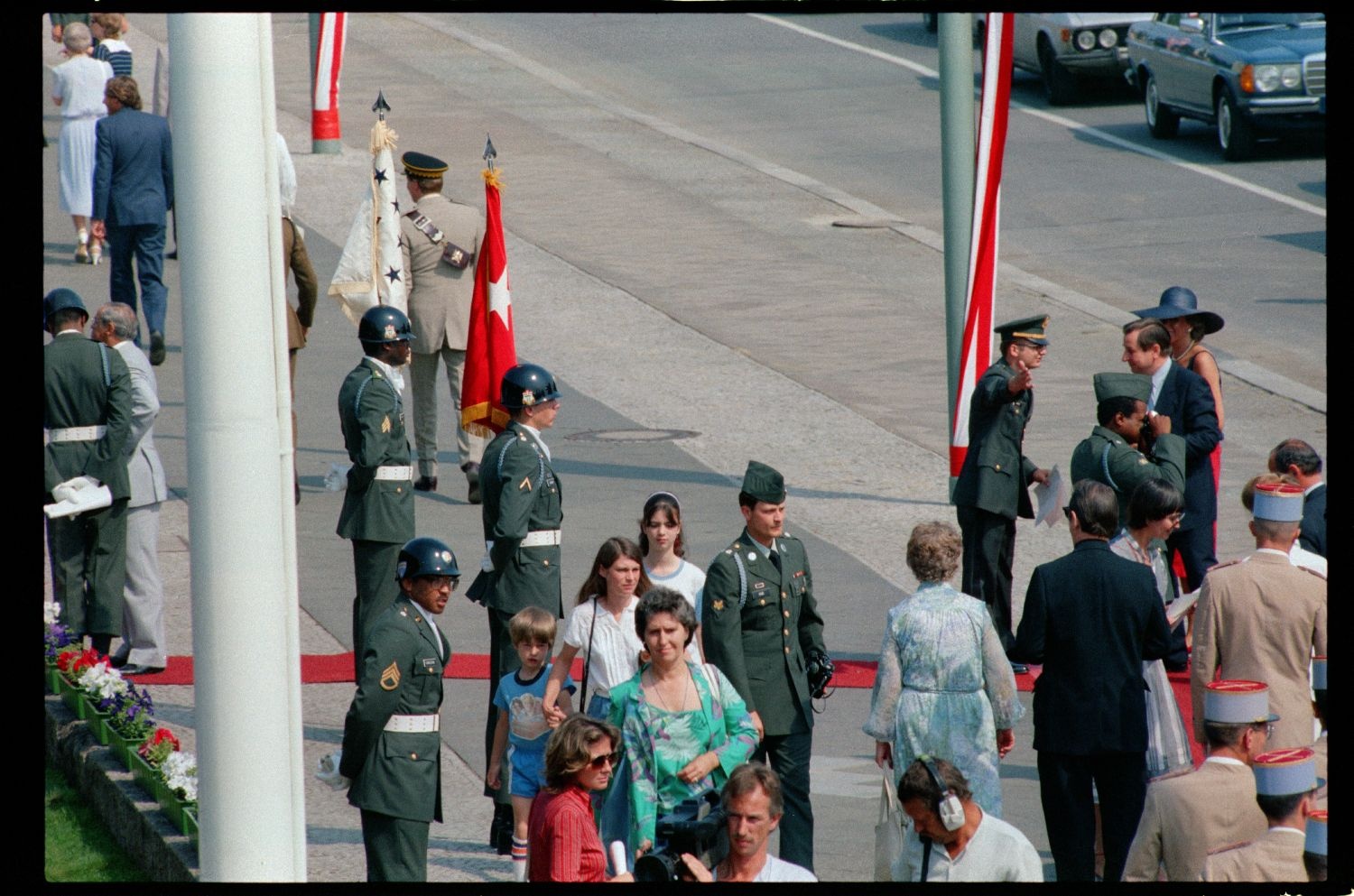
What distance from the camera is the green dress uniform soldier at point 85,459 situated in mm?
11039

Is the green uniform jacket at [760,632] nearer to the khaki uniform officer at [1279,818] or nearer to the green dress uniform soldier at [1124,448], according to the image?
the green dress uniform soldier at [1124,448]

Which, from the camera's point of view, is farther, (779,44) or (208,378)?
(779,44)

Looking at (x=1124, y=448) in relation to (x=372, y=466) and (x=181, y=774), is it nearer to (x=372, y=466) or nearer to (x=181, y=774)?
(x=372, y=466)

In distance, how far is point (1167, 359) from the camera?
11266 millimetres

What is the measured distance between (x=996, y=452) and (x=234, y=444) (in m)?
5.82

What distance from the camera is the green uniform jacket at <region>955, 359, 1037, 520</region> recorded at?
11102mm

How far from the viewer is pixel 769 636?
8.70m

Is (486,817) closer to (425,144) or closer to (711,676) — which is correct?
(711,676)

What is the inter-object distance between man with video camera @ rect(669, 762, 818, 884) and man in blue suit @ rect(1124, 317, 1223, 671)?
4.82 m

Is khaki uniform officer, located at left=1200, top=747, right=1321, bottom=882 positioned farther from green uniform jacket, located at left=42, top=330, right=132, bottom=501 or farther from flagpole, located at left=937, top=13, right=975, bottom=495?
flagpole, located at left=937, top=13, right=975, bottom=495

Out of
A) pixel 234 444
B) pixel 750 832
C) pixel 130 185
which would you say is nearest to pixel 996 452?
pixel 750 832

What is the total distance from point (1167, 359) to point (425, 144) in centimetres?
1517
